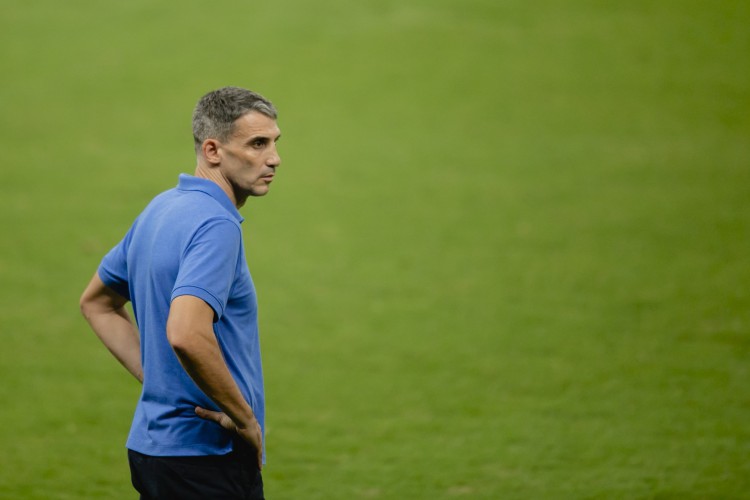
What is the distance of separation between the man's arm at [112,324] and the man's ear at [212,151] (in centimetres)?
54

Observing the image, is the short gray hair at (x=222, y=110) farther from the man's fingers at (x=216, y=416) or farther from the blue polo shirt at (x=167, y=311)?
the man's fingers at (x=216, y=416)

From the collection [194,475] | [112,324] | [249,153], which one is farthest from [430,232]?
[194,475]

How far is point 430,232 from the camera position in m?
8.28

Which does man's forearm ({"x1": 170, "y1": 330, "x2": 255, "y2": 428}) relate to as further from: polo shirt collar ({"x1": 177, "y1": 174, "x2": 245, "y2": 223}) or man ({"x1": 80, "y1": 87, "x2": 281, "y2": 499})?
polo shirt collar ({"x1": 177, "y1": 174, "x2": 245, "y2": 223})

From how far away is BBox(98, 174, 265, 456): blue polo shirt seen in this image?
7.25 ft

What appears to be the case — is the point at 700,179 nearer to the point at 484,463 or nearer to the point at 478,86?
the point at 478,86

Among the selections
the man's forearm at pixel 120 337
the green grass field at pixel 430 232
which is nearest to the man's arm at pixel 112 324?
the man's forearm at pixel 120 337

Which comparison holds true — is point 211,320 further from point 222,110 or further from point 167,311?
point 222,110

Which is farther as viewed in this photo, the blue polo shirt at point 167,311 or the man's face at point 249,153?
the man's face at point 249,153

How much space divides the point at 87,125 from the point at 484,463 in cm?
648

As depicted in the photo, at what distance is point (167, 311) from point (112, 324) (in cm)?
47

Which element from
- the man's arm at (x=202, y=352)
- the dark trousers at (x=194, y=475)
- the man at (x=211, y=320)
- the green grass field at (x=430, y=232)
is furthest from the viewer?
the green grass field at (x=430, y=232)

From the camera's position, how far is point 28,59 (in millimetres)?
10625

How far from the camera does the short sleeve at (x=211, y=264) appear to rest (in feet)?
6.91
